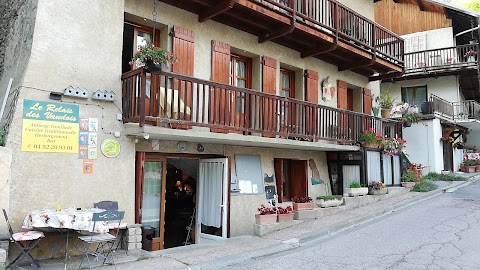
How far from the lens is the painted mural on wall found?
13734 mm

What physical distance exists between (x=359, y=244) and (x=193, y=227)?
4.62m

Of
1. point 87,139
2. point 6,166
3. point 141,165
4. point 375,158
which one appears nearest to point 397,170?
point 375,158

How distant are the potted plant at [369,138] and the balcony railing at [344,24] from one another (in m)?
2.94

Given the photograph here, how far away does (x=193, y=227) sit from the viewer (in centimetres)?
1088

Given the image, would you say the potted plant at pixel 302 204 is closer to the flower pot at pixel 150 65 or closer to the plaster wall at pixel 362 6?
the flower pot at pixel 150 65

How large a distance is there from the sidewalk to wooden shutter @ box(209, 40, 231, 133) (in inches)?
110

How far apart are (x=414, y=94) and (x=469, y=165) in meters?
5.23

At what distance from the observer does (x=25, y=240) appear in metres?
6.38

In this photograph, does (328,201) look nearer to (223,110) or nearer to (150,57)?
(223,110)

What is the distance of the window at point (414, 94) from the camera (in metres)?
24.1

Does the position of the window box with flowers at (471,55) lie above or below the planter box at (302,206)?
above

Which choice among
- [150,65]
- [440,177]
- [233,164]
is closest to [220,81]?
[233,164]

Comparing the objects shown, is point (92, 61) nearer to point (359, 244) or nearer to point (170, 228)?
point (170, 228)

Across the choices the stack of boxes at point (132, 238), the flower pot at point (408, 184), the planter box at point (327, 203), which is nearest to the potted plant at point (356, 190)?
the planter box at point (327, 203)
